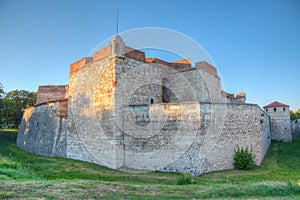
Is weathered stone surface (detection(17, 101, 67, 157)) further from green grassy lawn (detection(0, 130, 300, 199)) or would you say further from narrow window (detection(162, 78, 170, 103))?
narrow window (detection(162, 78, 170, 103))

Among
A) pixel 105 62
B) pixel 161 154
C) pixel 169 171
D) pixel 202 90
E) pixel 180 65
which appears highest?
pixel 180 65

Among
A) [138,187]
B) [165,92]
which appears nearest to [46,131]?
[165,92]

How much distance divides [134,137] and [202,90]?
5513 millimetres

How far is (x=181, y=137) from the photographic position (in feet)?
29.2

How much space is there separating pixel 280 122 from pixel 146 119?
691 inches

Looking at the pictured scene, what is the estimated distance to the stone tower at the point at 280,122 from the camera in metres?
19.9

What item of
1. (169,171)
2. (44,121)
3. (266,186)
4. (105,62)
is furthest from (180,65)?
(44,121)

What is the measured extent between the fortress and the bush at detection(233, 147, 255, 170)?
0.25 m

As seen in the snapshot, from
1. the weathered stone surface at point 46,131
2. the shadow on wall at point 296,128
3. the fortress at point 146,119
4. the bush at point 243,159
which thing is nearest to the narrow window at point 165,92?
the fortress at point 146,119

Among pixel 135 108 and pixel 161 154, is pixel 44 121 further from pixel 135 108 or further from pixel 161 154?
pixel 161 154

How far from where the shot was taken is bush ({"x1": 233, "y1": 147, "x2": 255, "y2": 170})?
360 inches

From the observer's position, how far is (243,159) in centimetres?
920

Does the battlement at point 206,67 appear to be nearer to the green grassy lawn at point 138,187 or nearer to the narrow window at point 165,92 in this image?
the narrow window at point 165,92

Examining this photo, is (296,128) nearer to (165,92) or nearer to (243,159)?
(243,159)
